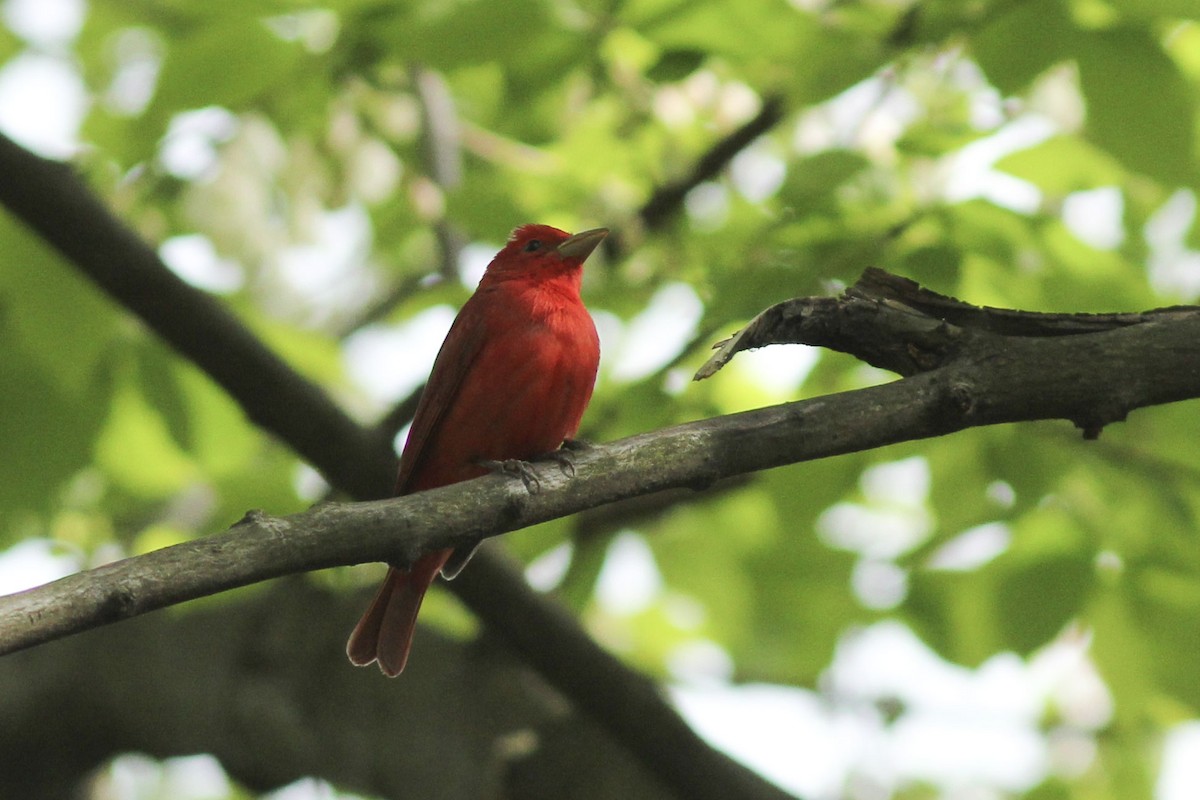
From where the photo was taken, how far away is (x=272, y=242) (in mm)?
6457

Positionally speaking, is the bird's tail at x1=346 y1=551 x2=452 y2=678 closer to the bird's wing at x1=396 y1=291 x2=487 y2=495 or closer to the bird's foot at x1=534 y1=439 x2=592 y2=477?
the bird's wing at x1=396 y1=291 x2=487 y2=495

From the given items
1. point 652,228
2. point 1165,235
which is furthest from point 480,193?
point 1165,235

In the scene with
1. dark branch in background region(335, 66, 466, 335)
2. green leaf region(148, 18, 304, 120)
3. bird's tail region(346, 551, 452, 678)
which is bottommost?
bird's tail region(346, 551, 452, 678)

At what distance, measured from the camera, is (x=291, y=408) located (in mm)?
4609

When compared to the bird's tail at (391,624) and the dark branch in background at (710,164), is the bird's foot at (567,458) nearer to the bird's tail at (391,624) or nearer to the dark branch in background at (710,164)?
the bird's tail at (391,624)

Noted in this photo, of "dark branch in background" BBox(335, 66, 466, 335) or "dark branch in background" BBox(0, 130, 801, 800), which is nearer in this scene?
"dark branch in background" BBox(0, 130, 801, 800)

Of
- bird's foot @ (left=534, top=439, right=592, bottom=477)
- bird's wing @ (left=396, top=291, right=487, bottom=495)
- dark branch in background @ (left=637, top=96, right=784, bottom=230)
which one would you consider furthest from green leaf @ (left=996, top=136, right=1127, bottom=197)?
bird's wing @ (left=396, top=291, right=487, bottom=495)

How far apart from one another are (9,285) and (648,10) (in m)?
2.45

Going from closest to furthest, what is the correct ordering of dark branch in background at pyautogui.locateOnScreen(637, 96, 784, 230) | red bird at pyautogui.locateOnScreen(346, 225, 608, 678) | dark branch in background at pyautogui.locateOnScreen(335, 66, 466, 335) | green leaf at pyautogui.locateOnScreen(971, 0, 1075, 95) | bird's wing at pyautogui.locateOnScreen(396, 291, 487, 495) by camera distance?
green leaf at pyautogui.locateOnScreen(971, 0, 1075, 95)
red bird at pyautogui.locateOnScreen(346, 225, 608, 678)
bird's wing at pyautogui.locateOnScreen(396, 291, 487, 495)
dark branch in background at pyautogui.locateOnScreen(637, 96, 784, 230)
dark branch in background at pyautogui.locateOnScreen(335, 66, 466, 335)

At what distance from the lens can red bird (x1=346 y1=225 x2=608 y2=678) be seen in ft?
15.6

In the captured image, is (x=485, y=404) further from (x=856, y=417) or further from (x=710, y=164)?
(x=856, y=417)

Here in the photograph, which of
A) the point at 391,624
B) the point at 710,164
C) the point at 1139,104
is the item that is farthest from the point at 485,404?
the point at 1139,104

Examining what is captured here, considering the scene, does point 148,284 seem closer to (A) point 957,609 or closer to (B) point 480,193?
(B) point 480,193

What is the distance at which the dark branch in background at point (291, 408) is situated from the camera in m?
4.42
